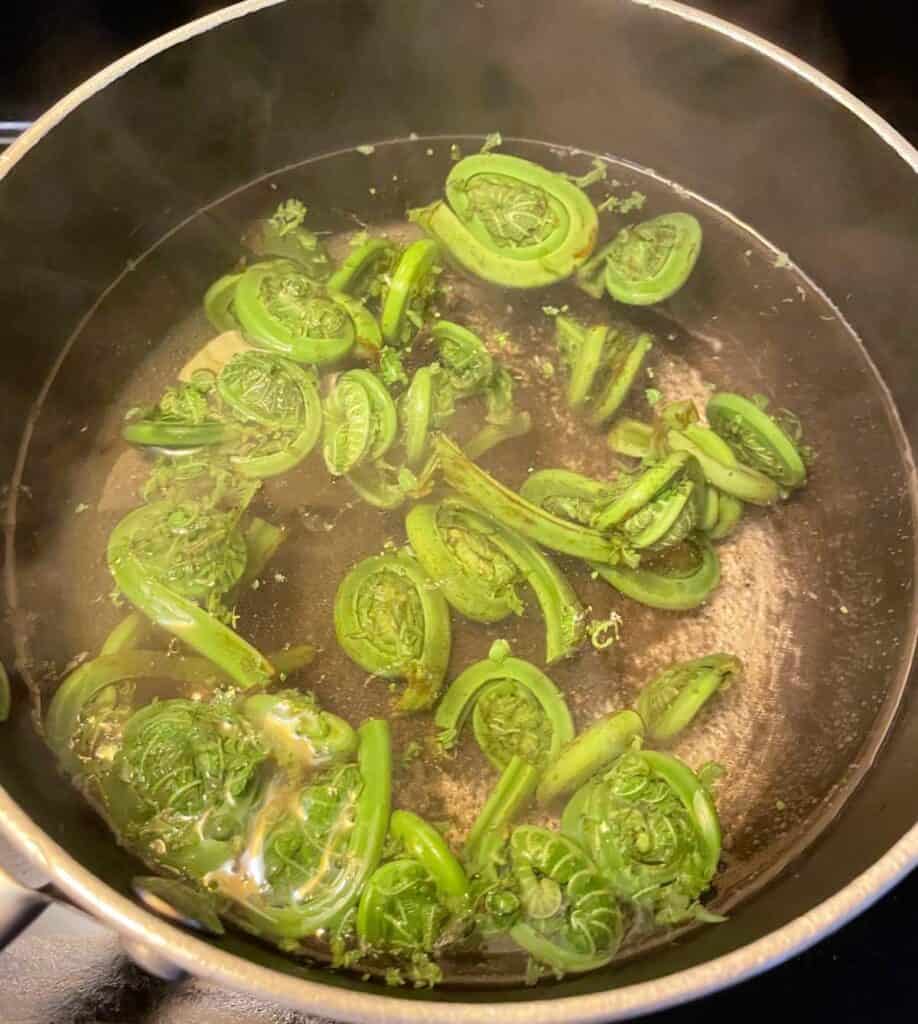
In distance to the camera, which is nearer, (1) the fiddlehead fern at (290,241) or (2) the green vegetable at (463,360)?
(2) the green vegetable at (463,360)

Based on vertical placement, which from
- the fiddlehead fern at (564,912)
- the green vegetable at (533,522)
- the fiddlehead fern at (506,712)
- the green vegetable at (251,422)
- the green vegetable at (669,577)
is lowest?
the fiddlehead fern at (564,912)

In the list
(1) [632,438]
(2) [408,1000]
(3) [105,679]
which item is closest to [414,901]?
(2) [408,1000]

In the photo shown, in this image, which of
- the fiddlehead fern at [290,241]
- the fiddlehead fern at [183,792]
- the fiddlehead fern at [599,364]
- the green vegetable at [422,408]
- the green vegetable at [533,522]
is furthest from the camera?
the fiddlehead fern at [290,241]

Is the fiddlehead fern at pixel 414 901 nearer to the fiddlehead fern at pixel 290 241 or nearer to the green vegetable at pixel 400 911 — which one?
the green vegetable at pixel 400 911

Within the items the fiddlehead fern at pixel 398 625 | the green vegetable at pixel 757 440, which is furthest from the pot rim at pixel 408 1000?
the green vegetable at pixel 757 440

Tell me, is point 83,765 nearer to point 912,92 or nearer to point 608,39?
point 608,39
